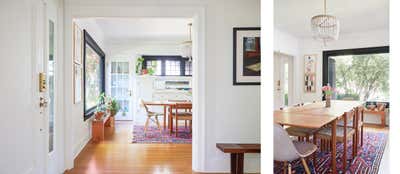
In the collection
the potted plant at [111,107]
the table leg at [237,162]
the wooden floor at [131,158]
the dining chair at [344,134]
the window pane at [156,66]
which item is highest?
the window pane at [156,66]

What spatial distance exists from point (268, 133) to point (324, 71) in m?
0.43

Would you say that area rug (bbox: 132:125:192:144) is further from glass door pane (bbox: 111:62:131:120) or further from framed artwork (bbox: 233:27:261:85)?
framed artwork (bbox: 233:27:261:85)

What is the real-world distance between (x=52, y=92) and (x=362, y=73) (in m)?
2.86

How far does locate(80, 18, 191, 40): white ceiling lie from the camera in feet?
17.1

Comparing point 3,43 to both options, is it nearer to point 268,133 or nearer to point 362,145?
point 268,133

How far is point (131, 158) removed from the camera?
3.72 metres

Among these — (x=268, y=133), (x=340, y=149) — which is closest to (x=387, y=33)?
(x=340, y=149)

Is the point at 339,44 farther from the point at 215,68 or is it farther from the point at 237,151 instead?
the point at 215,68

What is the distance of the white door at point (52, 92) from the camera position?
8.77 feet

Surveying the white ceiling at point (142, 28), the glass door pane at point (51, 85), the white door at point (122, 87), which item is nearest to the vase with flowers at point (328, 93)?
the glass door pane at point (51, 85)

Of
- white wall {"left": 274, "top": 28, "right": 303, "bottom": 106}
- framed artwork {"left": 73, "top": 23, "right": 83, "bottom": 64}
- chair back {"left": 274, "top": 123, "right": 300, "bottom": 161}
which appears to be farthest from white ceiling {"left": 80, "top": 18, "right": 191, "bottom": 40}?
chair back {"left": 274, "top": 123, "right": 300, "bottom": 161}

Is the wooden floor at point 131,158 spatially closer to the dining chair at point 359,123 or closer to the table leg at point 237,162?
the table leg at point 237,162

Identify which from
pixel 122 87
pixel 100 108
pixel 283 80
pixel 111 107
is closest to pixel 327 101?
pixel 283 80

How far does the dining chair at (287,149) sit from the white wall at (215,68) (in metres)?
1.84
